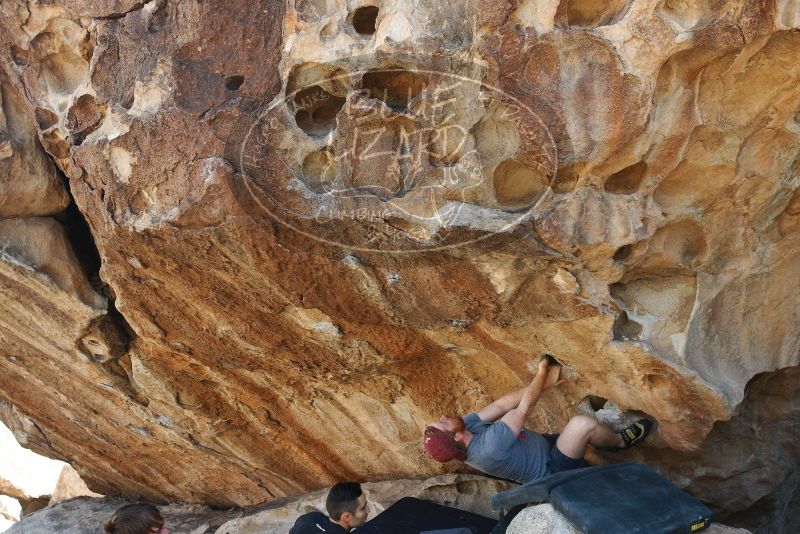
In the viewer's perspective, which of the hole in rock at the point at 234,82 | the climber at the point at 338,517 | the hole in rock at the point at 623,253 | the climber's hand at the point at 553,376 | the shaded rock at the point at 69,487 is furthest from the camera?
the shaded rock at the point at 69,487

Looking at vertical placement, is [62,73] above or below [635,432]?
above

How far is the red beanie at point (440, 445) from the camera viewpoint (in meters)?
3.05

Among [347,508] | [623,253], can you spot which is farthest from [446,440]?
[623,253]

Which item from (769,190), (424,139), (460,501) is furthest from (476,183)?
(460,501)

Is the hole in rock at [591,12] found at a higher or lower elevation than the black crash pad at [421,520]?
higher

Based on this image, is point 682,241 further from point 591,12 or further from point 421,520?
point 421,520

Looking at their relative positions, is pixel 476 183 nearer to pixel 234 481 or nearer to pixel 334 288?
pixel 334 288

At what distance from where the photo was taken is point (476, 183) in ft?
8.54

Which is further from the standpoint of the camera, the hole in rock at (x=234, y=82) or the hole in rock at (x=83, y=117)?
the hole in rock at (x=83, y=117)

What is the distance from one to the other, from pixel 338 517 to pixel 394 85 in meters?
1.80

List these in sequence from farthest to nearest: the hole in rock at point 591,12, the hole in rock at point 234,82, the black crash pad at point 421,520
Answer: the black crash pad at point 421,520 → the hole in rock at point 234,82 → the hole in rock at point 591,12

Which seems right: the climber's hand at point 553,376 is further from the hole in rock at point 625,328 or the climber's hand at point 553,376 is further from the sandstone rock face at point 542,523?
the sandstone rock face at point 542,523

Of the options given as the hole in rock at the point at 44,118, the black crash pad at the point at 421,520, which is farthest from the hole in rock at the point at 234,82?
the black crash pad at the point at 421,520

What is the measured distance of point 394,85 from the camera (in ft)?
8.67
